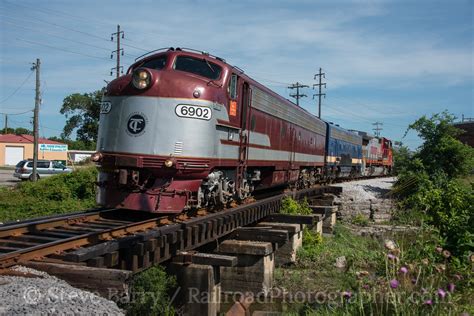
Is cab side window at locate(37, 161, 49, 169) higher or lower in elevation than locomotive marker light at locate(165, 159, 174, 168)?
lower

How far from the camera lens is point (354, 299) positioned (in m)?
4.47

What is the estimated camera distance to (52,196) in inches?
811

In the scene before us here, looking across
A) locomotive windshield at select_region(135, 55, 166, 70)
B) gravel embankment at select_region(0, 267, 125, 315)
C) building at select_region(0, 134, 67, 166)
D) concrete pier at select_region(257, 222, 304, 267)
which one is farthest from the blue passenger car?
building at select_region(0, 134, 67, 166)

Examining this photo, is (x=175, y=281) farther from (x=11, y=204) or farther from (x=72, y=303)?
(x=11, y=204)

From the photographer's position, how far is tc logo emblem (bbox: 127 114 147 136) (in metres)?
8.61

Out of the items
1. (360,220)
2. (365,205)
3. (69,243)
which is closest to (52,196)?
(360,220)

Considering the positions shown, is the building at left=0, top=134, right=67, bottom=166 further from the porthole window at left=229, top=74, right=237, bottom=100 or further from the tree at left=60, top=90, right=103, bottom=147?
the porthole window at left=229, top=74, right=237, bottom=100

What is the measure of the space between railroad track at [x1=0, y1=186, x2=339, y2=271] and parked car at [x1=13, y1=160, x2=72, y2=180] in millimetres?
24995

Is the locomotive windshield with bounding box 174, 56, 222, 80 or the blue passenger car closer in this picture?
the locomotive windshield with bounding box 174, 56, 222, 80

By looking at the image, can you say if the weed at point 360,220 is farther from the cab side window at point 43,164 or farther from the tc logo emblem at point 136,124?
the cab side window at point 43,164

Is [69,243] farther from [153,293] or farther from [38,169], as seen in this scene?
[38,169]

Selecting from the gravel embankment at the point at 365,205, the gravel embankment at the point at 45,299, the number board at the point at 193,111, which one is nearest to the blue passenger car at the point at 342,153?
the gravel embankment at the point at 365,205

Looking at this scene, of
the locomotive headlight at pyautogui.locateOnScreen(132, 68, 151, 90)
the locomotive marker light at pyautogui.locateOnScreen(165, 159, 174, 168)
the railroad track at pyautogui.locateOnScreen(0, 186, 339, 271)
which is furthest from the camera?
the locomotive headlight at pyautogui.locateOnScreen(132, 68, 151, 90)

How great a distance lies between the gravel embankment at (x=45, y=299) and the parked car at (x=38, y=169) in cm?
2890
